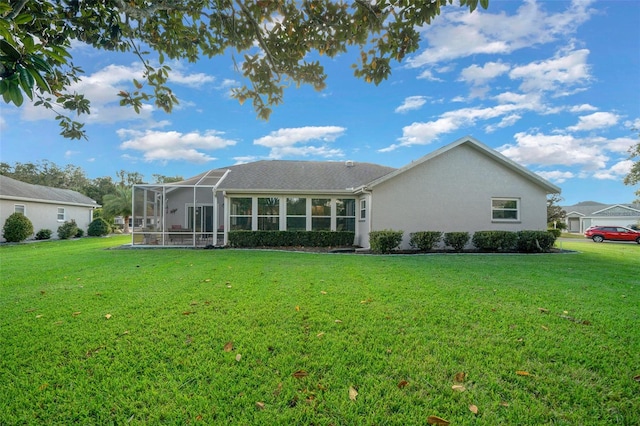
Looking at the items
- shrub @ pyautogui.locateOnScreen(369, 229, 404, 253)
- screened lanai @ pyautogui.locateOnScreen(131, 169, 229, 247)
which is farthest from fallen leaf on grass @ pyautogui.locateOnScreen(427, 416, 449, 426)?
screened lanai @ pyautogui.locateOnScreen(131, 169, 229, 247)

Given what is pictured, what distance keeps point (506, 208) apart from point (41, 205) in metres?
31.1

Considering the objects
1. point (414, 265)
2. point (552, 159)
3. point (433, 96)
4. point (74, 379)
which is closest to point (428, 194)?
point (433, 96)

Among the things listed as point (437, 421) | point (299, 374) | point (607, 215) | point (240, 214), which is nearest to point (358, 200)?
point (240, 214)

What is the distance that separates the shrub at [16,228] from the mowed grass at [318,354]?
1820 cm

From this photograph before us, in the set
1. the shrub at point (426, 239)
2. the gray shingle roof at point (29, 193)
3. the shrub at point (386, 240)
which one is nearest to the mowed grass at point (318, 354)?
the shrub at point (386, 240)

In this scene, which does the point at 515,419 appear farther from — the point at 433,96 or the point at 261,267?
the point at 433,96

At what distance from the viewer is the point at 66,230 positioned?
75.6 ft

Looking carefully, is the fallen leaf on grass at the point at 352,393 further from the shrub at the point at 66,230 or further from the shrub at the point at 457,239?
the shrub at the point at 66,230

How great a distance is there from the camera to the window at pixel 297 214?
51.3 ft

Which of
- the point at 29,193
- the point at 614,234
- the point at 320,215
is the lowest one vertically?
the point at 614,234

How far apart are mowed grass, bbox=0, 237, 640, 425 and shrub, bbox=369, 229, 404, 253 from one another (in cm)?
619

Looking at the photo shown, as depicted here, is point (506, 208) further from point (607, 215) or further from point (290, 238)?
point (607, 215)

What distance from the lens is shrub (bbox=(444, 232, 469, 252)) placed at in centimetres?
1305

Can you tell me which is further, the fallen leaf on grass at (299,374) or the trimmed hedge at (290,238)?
the trimmed hedge at (290,238)
